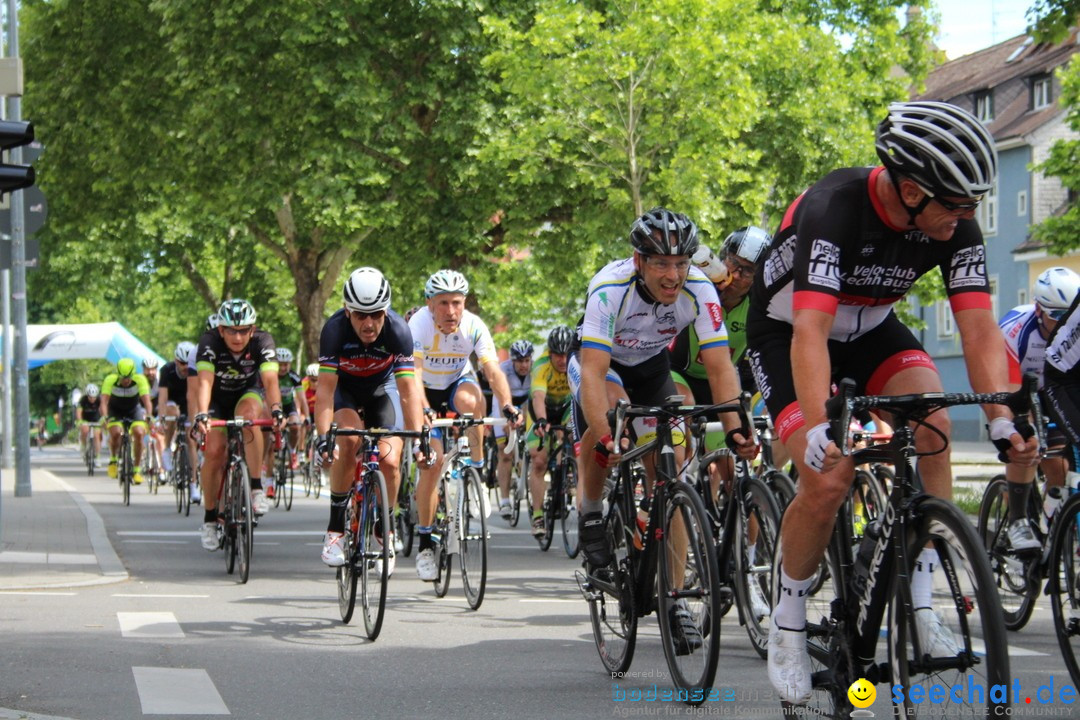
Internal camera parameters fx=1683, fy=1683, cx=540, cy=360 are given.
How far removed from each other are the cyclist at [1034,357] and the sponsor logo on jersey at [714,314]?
6.27 ft

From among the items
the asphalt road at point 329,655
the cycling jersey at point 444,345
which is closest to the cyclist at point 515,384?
the asphalt road at point 329,655

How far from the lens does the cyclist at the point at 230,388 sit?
12938 millimetres

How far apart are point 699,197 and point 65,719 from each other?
19.4 metres

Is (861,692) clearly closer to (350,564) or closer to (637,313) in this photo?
(637,313)

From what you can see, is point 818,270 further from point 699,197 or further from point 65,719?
point 699,197

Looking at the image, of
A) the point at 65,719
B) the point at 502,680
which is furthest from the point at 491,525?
the point at 65,719

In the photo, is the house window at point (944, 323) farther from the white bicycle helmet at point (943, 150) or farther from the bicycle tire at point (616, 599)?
the white bicycle helmet at point (943, 150)

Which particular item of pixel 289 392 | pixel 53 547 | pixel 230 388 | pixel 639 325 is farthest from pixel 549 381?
pixel 289 392

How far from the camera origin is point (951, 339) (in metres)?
57.7

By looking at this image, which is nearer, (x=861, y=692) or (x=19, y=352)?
(x=861, y=692)

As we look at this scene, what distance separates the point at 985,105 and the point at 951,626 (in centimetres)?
5630

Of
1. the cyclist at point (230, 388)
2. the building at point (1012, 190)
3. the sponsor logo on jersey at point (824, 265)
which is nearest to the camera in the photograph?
the sponsor logo on jersey at point (824, 265)

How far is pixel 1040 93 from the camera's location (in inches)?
2178

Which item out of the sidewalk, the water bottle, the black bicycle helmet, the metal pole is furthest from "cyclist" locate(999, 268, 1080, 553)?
the metal pole
